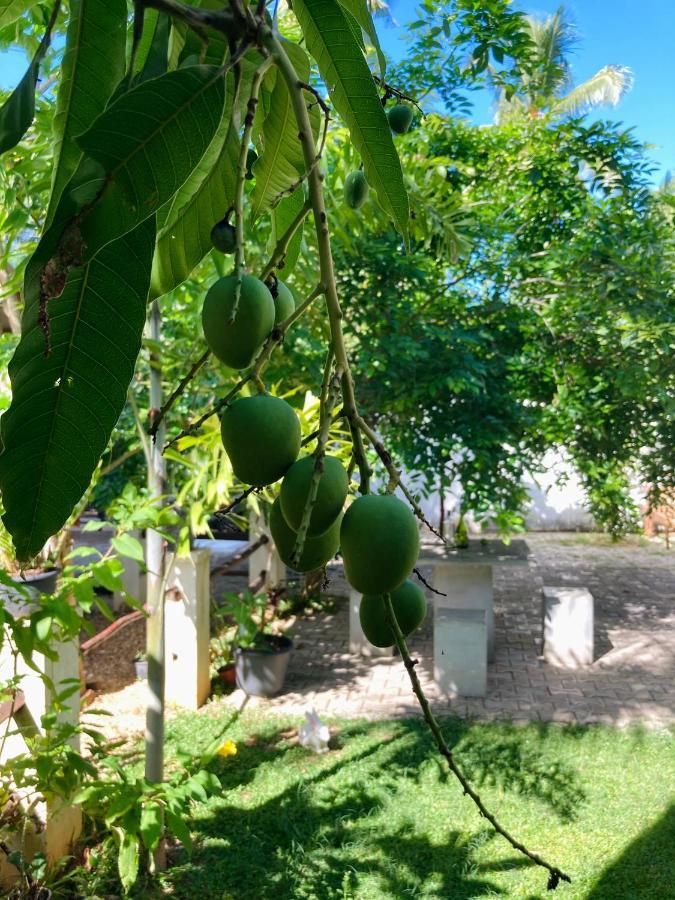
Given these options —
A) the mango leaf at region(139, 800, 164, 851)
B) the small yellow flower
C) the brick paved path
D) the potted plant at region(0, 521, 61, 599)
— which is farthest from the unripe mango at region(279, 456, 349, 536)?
the brick paved path

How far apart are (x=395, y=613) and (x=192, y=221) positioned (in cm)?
39

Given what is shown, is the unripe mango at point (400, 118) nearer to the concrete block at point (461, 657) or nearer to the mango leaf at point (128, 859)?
the mango leaf at point (128, 859)

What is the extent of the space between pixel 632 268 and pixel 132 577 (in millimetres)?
4330

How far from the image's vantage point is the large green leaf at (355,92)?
61 centimetres

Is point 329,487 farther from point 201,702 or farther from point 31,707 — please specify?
point 201,702

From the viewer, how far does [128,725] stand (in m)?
4.35

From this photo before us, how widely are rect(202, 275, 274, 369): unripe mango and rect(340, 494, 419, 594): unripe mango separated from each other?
0.45 ft

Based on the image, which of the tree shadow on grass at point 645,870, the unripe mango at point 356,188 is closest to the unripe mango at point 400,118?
the unripe mango at point 356,188

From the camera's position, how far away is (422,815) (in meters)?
3.47

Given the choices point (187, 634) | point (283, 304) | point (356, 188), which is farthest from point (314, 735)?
point (283, 304)

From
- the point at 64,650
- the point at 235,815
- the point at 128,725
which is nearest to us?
the point at 64,650

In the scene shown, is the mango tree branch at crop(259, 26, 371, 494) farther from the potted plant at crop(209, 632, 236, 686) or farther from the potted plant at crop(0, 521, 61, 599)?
the potted plant at crop(209, 632, 236, 686)

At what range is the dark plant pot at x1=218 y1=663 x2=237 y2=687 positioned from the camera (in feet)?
16.6

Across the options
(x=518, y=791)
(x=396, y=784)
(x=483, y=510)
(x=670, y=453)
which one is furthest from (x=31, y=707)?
(x=670, y=453)
